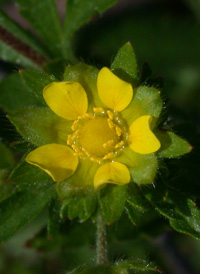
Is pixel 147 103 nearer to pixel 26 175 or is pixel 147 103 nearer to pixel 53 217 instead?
pixel 26 175

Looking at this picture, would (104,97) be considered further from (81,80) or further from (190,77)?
(190,77)

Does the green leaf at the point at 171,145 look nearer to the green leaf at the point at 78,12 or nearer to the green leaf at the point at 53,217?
the green leaf at the point at 53,217

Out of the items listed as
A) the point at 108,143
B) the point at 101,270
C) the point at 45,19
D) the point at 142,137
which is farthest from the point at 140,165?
the point at 45,19

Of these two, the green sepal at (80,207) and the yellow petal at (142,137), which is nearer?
the yellow petal at (142,137)

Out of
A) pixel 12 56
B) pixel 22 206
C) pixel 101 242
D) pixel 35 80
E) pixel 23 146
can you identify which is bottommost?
pixel 22 206

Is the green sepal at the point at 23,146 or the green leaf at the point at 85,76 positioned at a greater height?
the green leaf at the point at 85,76

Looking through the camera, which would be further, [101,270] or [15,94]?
[15,94]

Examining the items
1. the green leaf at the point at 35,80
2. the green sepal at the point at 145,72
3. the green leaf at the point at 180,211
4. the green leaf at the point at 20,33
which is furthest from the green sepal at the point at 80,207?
the green leaf at the point at 20,33

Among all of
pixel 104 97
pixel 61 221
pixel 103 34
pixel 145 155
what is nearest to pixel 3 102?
pixel 61 221

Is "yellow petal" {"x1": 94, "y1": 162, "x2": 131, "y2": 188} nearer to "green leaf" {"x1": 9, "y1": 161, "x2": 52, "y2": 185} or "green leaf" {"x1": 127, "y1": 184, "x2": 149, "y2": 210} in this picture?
"green leaf" {"x1": 127, "y1": 184, "x2": 149, "y2": 210}
